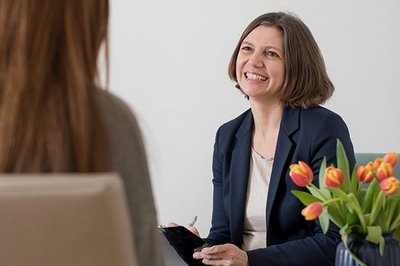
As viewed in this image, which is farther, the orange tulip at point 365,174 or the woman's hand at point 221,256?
the woman's hand at point 221,256

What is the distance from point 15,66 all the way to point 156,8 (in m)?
2.81

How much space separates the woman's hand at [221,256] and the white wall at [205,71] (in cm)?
141

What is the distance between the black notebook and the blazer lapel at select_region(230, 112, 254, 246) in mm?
313

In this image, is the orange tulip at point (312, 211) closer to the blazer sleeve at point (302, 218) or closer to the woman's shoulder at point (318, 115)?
the blazer sleeve at point (302, 218)

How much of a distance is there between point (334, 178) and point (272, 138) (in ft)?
2.84

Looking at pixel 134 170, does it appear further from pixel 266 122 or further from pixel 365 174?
pixel 266 122

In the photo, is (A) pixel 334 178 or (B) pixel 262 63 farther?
(B) pixel 262 63

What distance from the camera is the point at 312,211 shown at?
1.60 meters

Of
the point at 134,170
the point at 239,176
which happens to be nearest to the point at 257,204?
the point at 239,176

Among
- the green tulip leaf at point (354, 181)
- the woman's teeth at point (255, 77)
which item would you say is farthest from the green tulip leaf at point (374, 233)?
the woman's teeth at point (255, 77)

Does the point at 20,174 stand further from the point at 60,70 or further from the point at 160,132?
the point at 160,132

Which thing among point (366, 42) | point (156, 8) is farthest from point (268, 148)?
point (156, 8)

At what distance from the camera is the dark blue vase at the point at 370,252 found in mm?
1634

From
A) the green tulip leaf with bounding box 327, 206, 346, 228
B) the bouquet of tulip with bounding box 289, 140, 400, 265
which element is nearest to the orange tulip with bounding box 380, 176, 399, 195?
the bouquet of tulip with bounding box 289, 140, 400, 265
